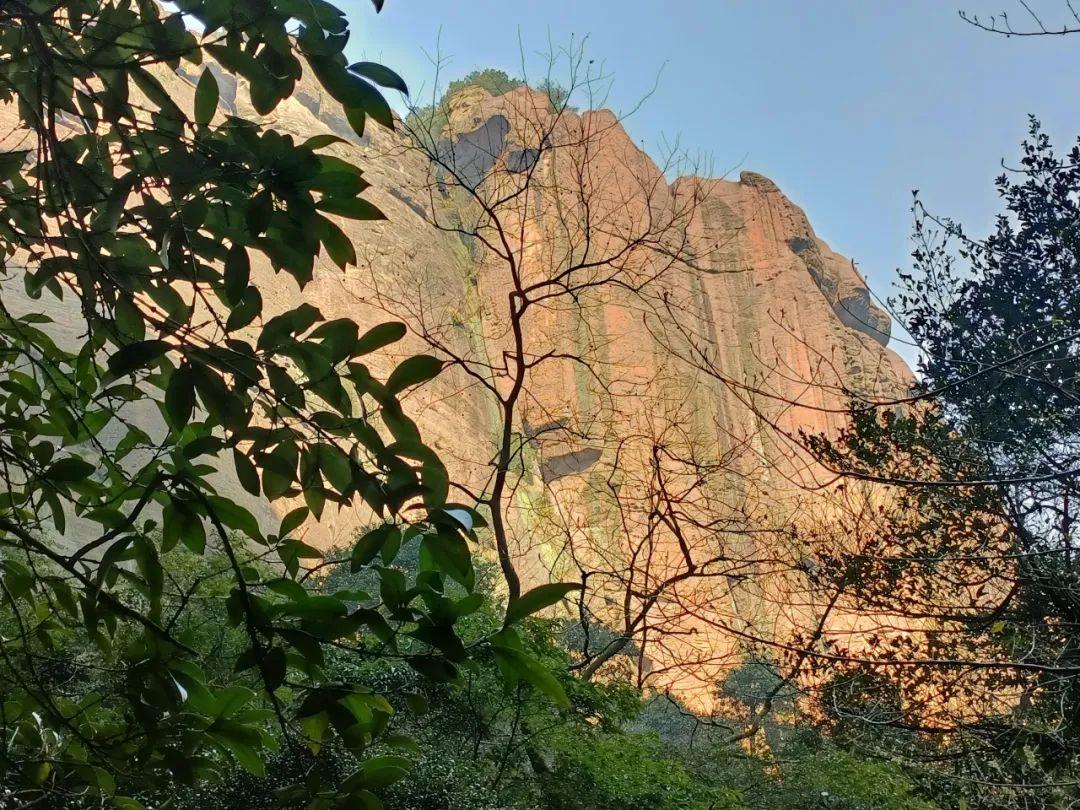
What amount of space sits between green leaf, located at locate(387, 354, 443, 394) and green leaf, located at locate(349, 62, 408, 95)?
230 mm

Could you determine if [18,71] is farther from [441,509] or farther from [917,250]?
[917,250]

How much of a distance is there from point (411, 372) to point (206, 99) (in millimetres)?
380

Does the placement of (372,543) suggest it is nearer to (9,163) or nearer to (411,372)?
(411,372)

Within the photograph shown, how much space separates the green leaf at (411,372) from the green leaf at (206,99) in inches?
13.2

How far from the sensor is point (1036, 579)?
2.90m

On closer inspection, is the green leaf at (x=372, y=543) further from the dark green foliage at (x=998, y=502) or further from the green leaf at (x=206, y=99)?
the dark green foliage at (x=998, y=502)

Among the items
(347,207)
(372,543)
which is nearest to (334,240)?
(347,207)

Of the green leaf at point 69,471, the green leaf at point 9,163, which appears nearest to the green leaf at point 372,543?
the green leaf at point 69,471

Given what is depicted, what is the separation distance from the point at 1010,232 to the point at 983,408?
1196 millimetres

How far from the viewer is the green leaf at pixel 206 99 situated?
86 centimetres

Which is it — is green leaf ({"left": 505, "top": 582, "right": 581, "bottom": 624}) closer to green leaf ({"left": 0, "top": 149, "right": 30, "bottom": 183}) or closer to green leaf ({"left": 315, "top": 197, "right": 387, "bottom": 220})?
green leaf ({"left": 315, "top": 197, "right": 387, "bottom": 220})

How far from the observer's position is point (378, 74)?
0.73 metres

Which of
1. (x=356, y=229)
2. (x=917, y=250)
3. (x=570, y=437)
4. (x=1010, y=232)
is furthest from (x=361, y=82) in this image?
(x=356, y=229)

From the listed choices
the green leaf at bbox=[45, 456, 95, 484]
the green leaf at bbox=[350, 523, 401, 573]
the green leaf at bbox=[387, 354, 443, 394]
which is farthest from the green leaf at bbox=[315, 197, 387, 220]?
the green leaf at bbox=[45, 456, 95, 484]
